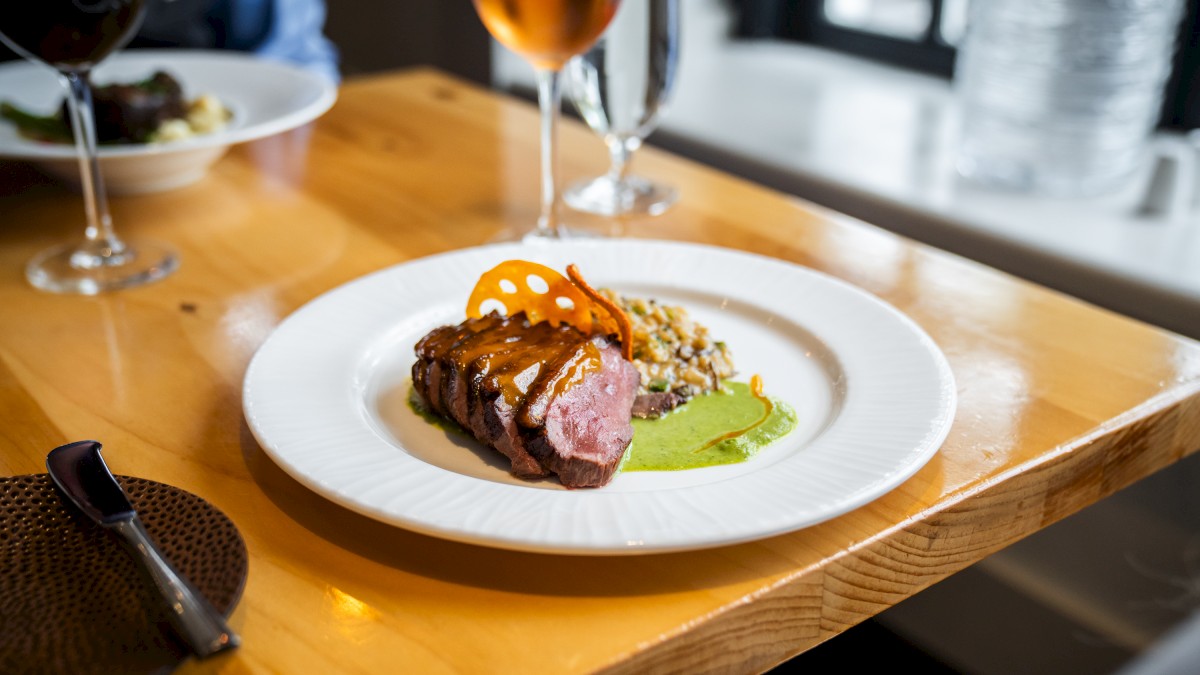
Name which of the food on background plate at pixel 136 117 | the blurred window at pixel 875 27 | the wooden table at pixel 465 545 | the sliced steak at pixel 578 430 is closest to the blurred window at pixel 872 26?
the blurred window at pixel 875 27

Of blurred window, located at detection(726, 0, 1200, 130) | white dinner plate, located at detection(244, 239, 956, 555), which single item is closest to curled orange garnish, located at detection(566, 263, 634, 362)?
white dinner plate, located at detection(244, 239, 956, 555)

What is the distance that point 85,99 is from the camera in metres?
1.03

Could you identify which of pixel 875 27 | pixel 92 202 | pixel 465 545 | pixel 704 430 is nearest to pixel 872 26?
pixel 875 27

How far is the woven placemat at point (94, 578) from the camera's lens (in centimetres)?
51

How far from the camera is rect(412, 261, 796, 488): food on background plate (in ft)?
2.22

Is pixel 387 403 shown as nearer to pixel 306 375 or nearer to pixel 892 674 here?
pixel 306 375

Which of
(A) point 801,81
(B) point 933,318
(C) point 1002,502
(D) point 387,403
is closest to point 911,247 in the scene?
(B) point 933,318

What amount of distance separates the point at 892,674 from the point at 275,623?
1.31 metres

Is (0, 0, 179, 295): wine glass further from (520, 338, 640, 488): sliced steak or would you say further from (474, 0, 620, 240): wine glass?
(520, 338, 640, 488): sliced steak

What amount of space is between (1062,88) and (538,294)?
1.59 m

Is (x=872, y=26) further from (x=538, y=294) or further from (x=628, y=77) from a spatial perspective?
(x=538, y=294)

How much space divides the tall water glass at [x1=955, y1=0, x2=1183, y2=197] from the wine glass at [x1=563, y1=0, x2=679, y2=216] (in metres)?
1.03

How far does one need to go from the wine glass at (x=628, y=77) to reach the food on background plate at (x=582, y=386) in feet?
1.55

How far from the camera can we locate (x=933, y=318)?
991mm
